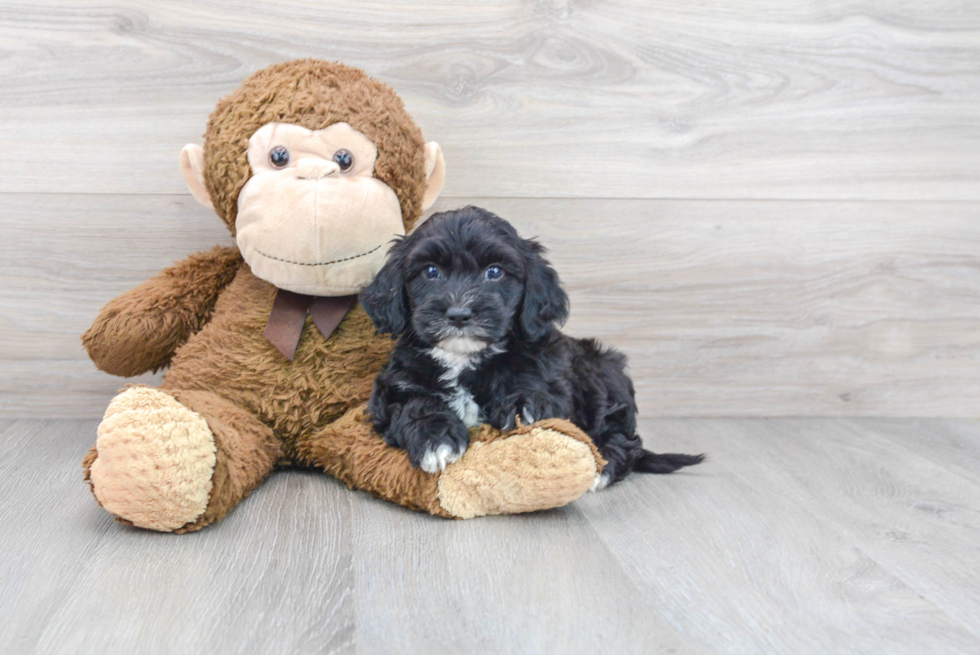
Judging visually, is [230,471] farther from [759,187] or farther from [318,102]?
[759,187]

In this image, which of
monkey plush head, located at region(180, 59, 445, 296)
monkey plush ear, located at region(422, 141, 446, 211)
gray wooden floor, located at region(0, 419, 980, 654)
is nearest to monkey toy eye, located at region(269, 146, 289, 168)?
monkey plush head, located at region(180, 59, 445, 296)

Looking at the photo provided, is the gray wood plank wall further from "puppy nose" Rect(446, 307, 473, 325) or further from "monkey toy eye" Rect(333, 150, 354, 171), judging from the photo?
"puppy nose" Rect(446, 307, 473, 325)

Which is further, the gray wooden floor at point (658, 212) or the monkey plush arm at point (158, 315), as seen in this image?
the monkey plush arm at point (158, 315)

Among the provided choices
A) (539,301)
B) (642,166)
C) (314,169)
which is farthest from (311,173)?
(642,166)

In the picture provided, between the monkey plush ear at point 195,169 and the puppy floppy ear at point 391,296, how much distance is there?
488 millimetres

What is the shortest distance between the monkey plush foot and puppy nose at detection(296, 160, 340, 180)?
0.61 meters

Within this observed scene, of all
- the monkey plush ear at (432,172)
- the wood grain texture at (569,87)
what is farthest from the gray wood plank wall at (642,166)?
the monkey plush ear at (432,172)

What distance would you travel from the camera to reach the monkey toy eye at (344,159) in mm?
1647

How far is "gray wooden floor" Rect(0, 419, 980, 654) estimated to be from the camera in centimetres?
105

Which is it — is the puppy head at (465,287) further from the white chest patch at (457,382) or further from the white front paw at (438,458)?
the white front paw at (438,458)

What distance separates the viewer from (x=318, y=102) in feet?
5.45

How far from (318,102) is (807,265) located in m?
1.40

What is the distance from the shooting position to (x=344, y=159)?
1.65m

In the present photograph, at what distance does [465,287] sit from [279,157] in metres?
0.49
